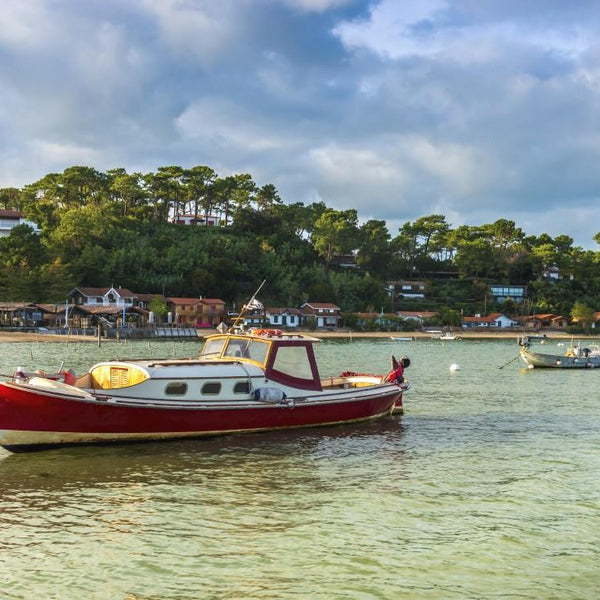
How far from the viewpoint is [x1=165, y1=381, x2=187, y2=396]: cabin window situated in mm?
19312

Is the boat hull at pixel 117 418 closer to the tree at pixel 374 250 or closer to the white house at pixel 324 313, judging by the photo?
the white house at pixel 324 313

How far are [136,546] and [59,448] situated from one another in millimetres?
7570

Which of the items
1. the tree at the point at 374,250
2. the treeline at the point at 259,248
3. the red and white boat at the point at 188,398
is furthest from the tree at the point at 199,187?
the red and white boat at the point at 188,398

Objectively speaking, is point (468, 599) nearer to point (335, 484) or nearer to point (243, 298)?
point (335, 484)

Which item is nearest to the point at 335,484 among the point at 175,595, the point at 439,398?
the point at 175,595

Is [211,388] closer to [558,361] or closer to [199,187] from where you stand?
[558,361]

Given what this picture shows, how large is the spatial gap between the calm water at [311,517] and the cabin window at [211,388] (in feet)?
5.15

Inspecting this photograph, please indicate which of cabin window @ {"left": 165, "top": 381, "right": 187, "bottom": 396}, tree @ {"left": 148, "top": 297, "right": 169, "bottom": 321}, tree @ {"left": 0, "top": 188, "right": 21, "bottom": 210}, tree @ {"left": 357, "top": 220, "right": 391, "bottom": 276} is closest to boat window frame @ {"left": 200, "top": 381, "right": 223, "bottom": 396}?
cabin window @ {"left": 165, "top": 381, "right": 187, "bottom": 396}

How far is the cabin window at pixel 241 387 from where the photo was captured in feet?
67.3

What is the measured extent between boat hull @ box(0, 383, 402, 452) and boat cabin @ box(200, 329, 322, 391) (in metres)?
0.81

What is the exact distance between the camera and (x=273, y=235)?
15988 centimetres

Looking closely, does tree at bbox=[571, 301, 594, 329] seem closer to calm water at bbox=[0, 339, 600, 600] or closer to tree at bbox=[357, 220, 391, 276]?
tree at bbox=[357, 220, 391, 276]

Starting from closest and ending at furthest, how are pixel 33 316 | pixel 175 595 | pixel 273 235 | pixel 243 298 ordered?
1. pixel 175 595
2. pixel 33 316
3. pixel 243 298
4. pixel 273 235

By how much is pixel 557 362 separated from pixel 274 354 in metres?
42.6
